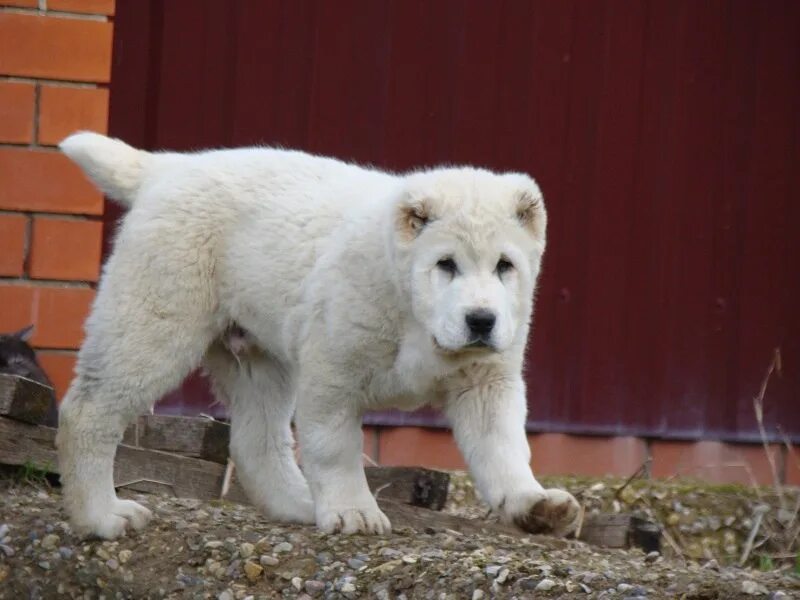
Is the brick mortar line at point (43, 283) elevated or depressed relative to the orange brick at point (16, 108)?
depressed

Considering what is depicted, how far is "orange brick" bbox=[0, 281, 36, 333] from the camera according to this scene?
7355 mm

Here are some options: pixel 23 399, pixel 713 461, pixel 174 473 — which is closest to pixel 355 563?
pixel 174 473

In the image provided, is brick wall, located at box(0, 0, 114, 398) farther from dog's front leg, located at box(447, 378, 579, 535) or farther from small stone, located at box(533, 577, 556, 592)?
small stone, located at box(533, 577, 556, 592)

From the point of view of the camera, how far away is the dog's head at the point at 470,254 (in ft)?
17.0

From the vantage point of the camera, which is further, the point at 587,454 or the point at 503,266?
the point at 587,454

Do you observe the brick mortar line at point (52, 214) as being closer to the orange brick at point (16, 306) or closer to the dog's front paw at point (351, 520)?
the orange brick at point (16, 306)

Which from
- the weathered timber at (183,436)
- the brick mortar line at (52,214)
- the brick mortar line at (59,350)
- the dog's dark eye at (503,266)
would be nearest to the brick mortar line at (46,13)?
the brick mortar line at (52,214)

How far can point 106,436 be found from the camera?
582 cm

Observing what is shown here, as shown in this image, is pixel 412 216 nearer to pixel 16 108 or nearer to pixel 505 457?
pixel 505 457

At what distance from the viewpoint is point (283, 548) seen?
219 inches

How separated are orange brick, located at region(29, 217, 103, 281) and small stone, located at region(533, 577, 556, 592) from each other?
3120 mm

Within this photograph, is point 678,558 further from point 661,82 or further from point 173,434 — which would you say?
point 661,82

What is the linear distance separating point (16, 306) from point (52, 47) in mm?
1120

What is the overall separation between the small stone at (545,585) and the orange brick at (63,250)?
3.12m
